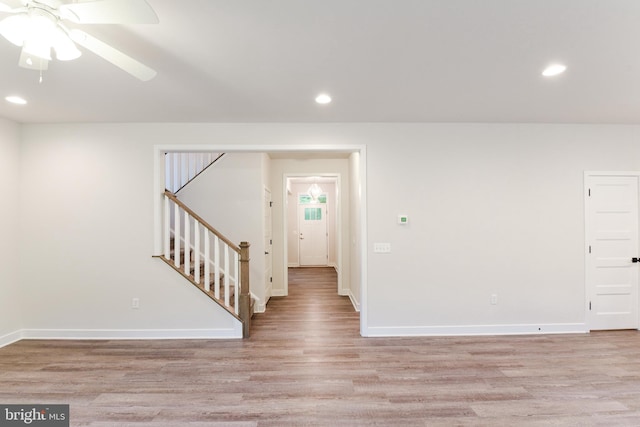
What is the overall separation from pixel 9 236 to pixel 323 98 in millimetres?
3880

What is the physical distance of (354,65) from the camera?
2.26 m

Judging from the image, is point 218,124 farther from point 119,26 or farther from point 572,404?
point 572,404

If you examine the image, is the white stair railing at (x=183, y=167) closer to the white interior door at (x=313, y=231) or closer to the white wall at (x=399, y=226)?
the white wall at (x=399, y=226)

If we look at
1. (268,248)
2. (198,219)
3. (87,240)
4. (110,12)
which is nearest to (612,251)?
(268,248)

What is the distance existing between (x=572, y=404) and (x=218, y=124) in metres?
4.23

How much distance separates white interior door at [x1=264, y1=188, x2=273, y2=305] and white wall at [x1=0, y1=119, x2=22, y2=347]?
3.04 m

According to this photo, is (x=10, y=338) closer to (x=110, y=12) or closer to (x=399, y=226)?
(x=110, y=12)

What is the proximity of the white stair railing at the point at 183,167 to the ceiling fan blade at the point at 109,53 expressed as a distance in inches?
122

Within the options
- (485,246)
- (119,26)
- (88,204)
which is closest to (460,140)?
(485,246)

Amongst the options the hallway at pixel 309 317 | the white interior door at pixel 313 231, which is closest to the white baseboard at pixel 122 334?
the hallway at pixel 309 317

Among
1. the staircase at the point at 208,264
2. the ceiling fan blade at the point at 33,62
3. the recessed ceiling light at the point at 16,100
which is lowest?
the staircase at the point at 208,264

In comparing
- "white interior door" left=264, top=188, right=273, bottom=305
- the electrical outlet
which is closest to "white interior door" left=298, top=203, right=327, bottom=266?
"white interior door" left=264, top=188, right=273, bottom=305

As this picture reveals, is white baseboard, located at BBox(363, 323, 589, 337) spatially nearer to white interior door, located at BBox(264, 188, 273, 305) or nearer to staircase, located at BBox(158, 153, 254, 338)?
staircase, located at BBox(158, 153, 254, 338)

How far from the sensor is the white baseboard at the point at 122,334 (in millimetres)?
3576
